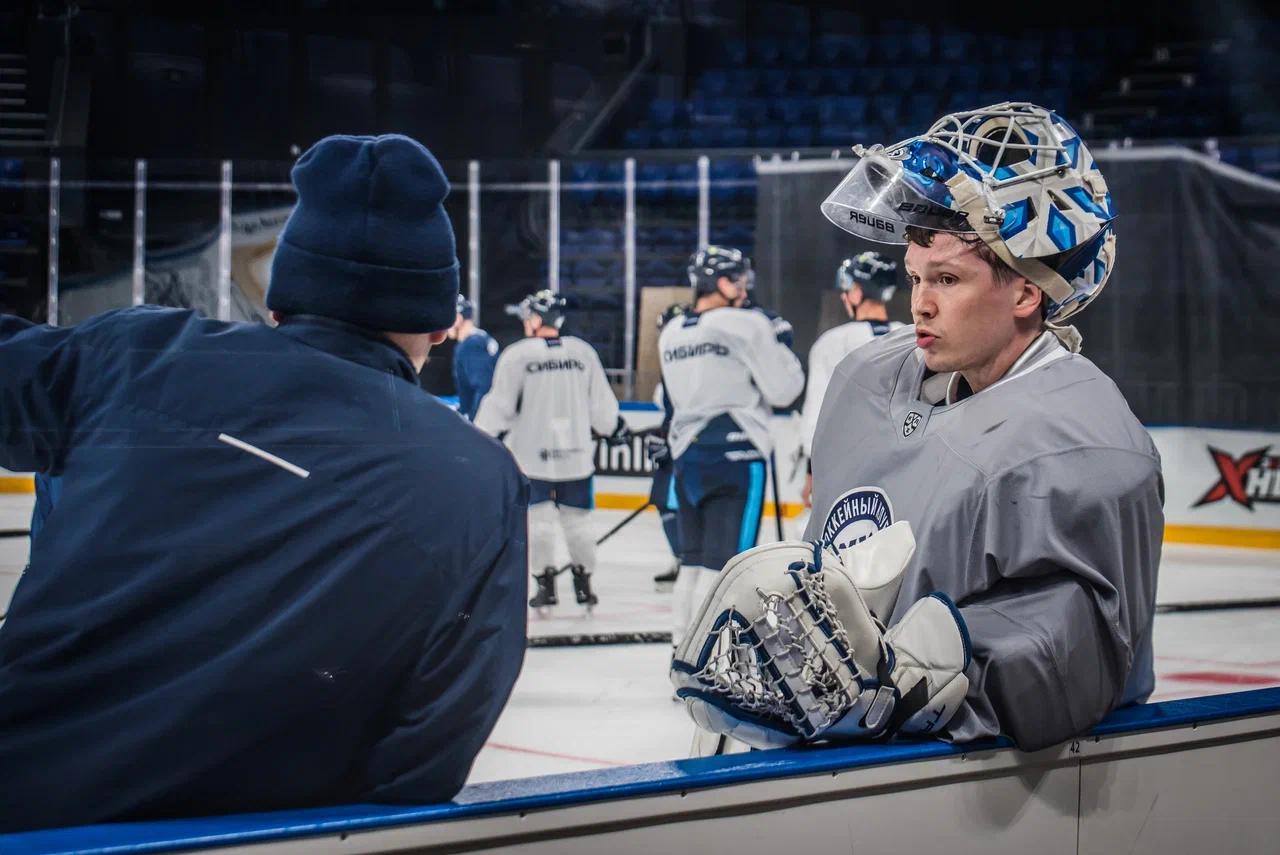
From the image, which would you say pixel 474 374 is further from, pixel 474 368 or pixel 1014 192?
pixel 1014 192

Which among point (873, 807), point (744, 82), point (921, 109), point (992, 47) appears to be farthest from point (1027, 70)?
point (873, 807)

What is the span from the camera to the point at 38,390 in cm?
99

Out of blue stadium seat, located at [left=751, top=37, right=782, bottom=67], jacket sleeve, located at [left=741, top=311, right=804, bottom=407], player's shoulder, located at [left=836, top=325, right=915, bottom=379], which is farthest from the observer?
blue stadium seat, located at [left=751, top=37, right=782, bottom=67]

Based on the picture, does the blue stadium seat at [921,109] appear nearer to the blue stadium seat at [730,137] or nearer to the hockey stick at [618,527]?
the blue stadium seat at [730,137]

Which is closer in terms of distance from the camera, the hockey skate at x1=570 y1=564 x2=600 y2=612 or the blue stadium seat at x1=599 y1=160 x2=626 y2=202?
the hockey skate at x1=570 y1=564 x2=600 y2=612

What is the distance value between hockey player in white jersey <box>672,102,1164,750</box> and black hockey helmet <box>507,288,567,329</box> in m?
2.87

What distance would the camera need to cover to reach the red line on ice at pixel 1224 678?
3.77 m

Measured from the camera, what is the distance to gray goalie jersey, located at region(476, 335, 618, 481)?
5.16 m

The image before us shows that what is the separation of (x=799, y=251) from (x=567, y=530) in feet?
8.65

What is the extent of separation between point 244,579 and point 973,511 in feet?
1.92

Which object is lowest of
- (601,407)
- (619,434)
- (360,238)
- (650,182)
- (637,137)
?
(619,434)

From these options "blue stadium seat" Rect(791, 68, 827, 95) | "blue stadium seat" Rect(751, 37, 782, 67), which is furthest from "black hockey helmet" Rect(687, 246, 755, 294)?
"blue stadium seat" Rect(791, 68, 827, 95)

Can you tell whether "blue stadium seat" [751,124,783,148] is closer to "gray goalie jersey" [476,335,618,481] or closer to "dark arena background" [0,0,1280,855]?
"dark arena background" [0,0,1280,855]

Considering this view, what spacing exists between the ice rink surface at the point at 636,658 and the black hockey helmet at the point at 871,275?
133 centimetres
